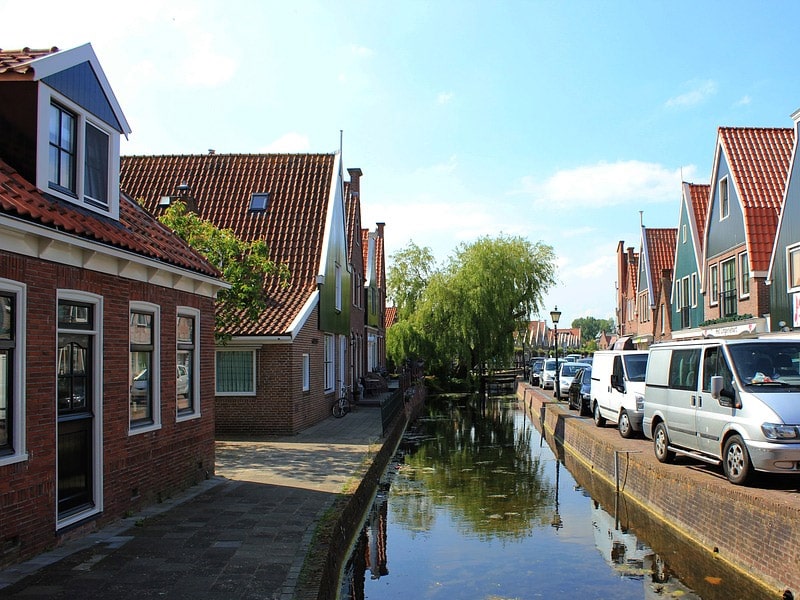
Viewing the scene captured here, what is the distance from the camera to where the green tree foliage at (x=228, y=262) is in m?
16.1

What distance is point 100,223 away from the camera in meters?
8.93

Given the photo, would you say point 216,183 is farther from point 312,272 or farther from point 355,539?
point 355,539

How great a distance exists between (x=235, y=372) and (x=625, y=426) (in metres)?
9.04

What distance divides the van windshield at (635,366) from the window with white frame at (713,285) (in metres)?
9.21

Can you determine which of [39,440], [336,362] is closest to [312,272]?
[336,362]

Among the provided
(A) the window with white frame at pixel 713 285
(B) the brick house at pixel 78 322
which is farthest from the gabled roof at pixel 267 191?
(A) the window with white frame at pixel 713 285

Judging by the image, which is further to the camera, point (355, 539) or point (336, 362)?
point (336, 362)

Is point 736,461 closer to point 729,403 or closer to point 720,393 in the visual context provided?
point 729,403

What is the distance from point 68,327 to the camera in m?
8.08

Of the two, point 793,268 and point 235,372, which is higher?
point 793,268

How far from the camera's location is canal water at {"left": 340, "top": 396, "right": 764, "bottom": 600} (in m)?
8.70

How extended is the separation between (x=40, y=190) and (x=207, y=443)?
5378mm

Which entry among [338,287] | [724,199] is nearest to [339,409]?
[338,287]

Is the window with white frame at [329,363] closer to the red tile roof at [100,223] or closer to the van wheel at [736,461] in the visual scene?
the red tile roof at [100,223]
